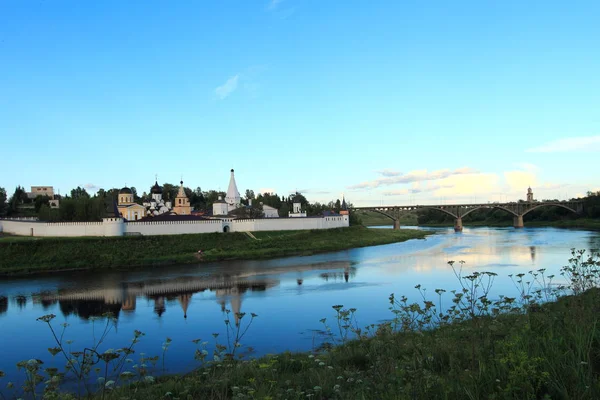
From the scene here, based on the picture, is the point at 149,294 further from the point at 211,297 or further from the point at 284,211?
the point at 284,211

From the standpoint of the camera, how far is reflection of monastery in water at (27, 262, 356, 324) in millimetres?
16484

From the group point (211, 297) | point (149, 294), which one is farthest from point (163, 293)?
point (211, 297)

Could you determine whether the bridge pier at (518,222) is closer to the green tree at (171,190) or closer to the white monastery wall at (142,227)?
the white monastery wall at (142,227)

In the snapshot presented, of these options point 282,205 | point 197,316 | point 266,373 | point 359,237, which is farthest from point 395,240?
point 266,373

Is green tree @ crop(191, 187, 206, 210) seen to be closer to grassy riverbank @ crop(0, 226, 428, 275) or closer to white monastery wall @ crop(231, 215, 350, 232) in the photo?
white monastery wall @ crop(231, 215, 350, 232)

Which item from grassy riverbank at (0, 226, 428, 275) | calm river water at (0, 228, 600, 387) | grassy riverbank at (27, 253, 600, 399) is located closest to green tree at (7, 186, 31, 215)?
grassy riverbank at (0, 226, 428, 275)

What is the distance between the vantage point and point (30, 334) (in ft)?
42.6

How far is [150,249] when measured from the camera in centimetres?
3388

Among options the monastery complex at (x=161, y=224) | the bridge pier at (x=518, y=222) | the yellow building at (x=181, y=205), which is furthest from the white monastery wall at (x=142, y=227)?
the bridge pier at (x=518, y=222)

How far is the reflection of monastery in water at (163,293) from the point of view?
16.5 m

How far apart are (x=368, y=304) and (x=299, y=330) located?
387cm

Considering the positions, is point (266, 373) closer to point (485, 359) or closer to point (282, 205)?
point (485, 359)

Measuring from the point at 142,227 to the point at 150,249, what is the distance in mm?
4922

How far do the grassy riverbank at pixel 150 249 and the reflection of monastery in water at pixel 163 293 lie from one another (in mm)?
7900
